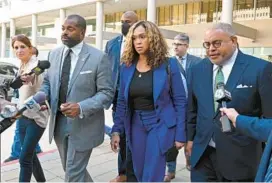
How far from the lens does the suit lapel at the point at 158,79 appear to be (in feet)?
9.72

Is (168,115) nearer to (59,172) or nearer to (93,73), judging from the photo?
(93,73)

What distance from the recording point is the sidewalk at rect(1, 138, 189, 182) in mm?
4488

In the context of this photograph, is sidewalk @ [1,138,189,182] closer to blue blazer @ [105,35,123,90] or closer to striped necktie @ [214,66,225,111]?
blue blazer @ [105,35,123,90]

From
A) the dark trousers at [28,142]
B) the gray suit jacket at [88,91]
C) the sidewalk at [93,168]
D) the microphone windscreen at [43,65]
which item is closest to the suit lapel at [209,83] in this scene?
the gray suit jacket at [88,91]

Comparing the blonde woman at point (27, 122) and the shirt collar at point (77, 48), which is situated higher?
the shirt collar at point (77, 48)

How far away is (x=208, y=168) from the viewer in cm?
282

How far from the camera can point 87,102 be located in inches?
113

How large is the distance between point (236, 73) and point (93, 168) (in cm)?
293

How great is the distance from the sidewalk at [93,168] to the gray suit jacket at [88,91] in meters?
1.52

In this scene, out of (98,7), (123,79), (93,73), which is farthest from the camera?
(98,7)

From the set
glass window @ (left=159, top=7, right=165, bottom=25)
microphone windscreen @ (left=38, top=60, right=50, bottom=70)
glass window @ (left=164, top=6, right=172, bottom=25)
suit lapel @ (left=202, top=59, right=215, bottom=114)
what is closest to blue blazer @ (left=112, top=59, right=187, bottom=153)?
suit lapel @ (left=202, top=59, right=215, bottom=114)

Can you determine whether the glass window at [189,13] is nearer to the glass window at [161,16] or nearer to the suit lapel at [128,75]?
the glass window at [161,16]

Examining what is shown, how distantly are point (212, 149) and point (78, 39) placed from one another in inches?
57.0

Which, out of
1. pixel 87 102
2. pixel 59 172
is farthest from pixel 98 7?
pixel 87 102
